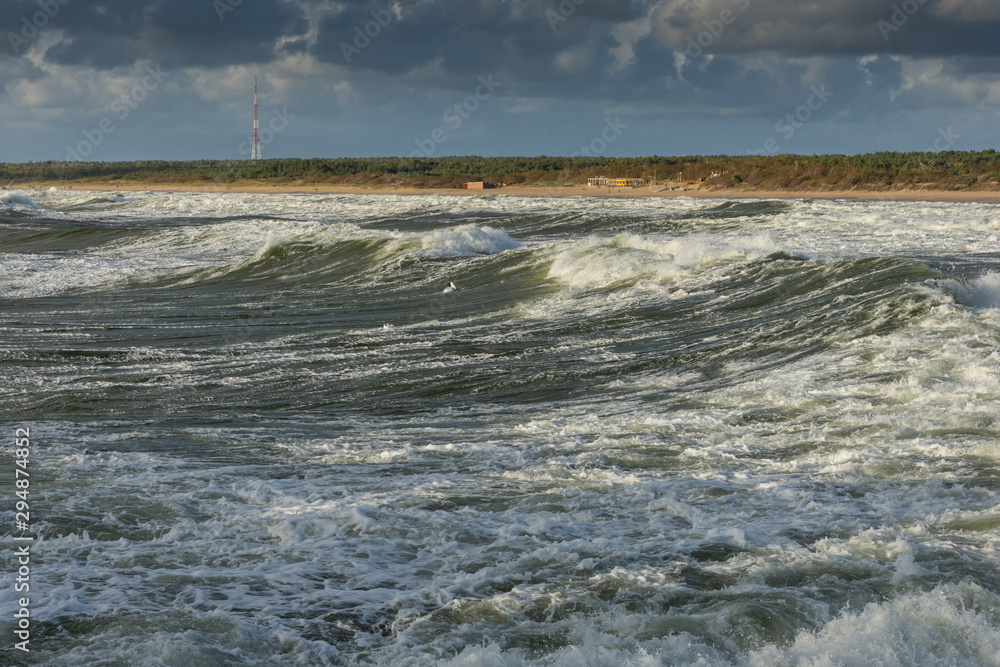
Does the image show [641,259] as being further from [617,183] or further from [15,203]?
[617,183]

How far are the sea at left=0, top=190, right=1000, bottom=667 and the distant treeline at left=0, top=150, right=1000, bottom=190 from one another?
42.8 meters

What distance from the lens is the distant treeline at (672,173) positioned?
53250 mm

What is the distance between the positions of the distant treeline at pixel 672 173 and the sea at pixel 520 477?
42.8 metres

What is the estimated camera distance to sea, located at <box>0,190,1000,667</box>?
4336 mm

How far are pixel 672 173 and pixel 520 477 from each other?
64840 millimetres

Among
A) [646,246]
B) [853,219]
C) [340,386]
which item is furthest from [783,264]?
[853,219]

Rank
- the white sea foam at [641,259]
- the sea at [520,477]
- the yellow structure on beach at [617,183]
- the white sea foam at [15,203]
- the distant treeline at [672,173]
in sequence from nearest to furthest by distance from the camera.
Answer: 1. the sea at [520,477]
2. the white sea foam at [641,259]
3. the white sea foam at [15,203]
4. the distant treeline at [672,173]
5. the yellow structure on beach at [617,183]

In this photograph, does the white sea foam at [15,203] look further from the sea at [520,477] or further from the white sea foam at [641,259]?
the white sea foam at [641,259]

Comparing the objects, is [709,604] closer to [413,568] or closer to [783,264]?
[413,568]

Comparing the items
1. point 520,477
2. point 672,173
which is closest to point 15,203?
point 672,173

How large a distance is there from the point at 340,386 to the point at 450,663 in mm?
5794

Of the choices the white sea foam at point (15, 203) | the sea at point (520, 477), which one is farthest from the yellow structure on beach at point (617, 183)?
the sea at point (520, 477)

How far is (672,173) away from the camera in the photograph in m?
68.7

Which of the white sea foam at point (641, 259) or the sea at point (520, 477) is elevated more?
the white sea foam at point (641, 259)
